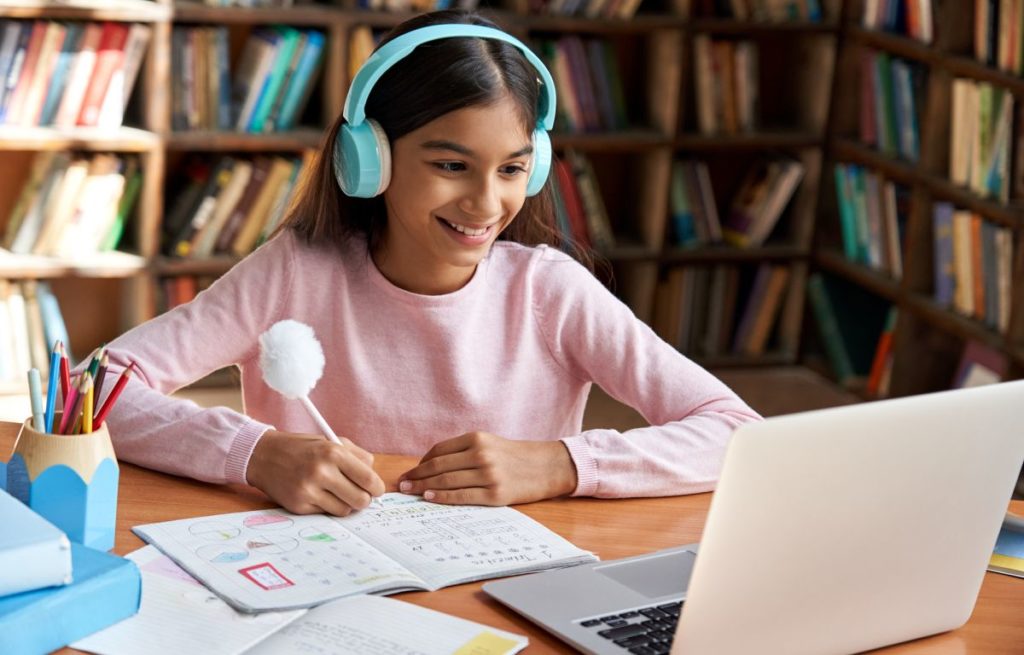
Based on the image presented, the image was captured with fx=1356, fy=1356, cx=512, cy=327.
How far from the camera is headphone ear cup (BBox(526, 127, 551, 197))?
1.64 m

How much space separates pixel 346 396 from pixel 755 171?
2628mm

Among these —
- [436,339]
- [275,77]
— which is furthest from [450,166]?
[275,77]

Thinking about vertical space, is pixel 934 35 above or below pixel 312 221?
above

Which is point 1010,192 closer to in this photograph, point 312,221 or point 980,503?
point 312,221

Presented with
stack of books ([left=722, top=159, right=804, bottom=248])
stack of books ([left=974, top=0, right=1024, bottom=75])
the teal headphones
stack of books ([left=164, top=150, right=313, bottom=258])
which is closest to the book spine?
stack of books ([left=722, top=159, right=804, bottom=248])

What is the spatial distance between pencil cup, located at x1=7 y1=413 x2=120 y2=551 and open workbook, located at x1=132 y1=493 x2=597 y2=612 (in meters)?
0.06

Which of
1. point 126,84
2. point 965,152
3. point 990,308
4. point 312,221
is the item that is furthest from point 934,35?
point 312,221

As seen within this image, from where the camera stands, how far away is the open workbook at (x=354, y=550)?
114cm

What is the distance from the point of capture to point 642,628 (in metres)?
1.09

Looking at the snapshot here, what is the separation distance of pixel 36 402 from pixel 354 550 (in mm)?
307

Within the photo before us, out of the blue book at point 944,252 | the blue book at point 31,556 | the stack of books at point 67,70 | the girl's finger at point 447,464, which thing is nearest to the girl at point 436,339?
the girl's finger at point 447,464

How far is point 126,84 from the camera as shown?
3373 millimetres

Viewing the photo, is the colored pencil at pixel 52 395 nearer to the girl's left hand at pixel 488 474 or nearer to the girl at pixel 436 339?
the girl at pixel 436 339

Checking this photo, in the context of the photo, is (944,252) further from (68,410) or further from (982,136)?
(68,410)
